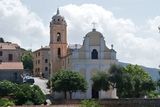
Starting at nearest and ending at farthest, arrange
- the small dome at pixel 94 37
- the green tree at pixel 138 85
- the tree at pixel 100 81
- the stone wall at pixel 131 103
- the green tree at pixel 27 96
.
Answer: the green tree at pixel 27 96
the stone wall at pixel 131 103
the green tree at pixel 138 85
the tree at pixel 100 81
the small dome at pixel 94 37

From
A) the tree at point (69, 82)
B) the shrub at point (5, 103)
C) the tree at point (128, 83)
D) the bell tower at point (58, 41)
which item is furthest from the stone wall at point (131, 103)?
the bell tower at point (58, 41)

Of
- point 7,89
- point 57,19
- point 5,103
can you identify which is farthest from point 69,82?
point 5,103

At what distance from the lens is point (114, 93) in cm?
9475

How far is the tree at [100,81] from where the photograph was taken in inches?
3425

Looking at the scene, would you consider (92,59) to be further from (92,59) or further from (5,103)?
(5,103)

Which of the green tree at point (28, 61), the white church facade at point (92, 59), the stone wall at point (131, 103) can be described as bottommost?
the stone wall at point (131, 103)

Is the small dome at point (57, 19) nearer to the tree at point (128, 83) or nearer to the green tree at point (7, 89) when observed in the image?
the tree at point (128, 83)

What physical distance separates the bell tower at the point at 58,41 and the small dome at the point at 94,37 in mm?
7150

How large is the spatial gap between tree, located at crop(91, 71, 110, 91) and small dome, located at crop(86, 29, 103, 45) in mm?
8066

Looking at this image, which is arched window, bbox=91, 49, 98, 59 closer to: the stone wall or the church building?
the church building

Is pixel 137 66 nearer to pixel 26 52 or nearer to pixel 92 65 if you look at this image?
pixel 92 65

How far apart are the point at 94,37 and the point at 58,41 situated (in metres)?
9.02

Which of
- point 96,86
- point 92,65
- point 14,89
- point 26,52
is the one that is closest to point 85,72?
point 92,65

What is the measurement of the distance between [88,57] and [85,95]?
6125 millimetres
